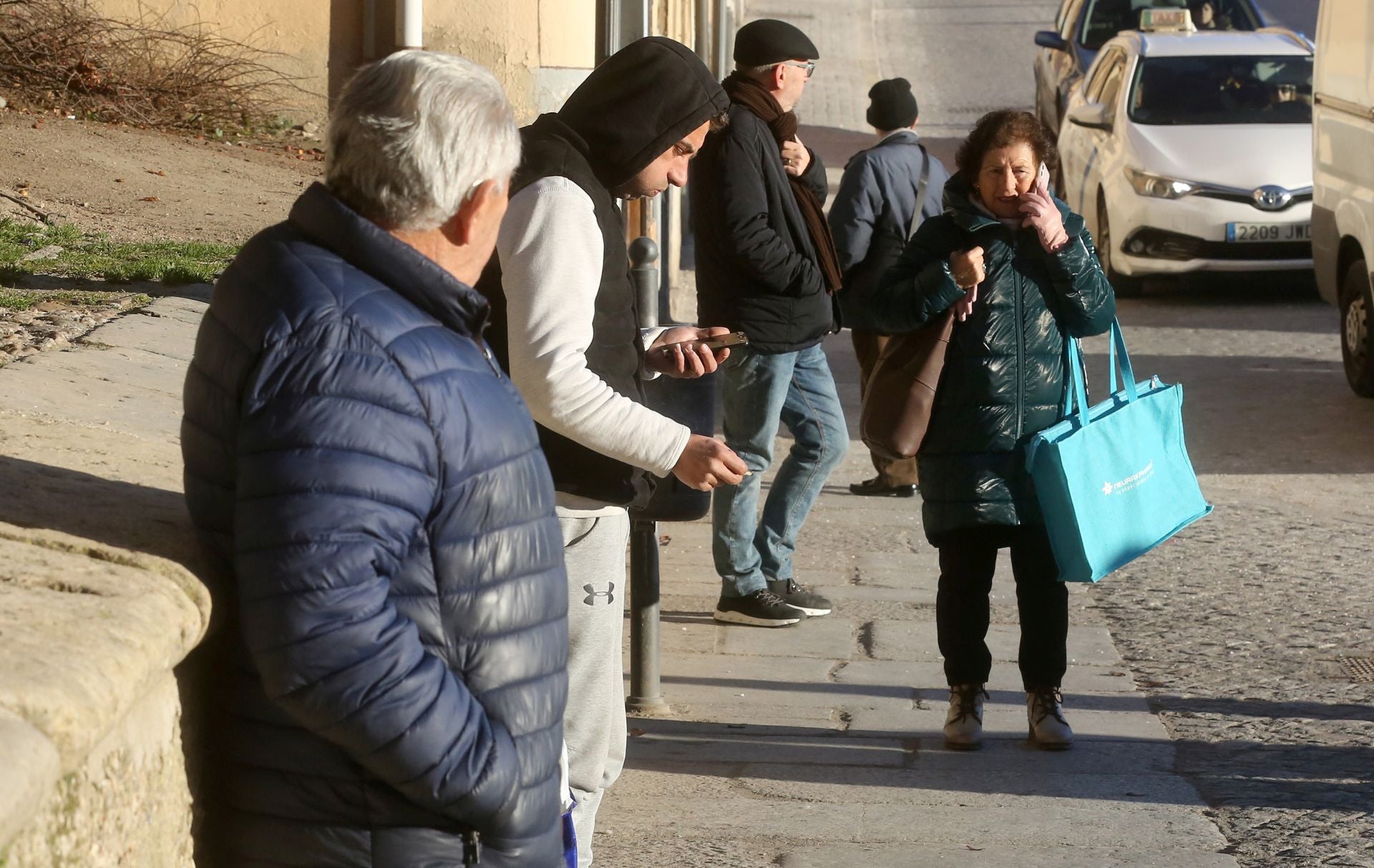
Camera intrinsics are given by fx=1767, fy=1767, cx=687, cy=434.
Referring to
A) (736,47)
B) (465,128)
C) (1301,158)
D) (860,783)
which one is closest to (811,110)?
(1301,158)

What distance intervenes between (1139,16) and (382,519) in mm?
18339

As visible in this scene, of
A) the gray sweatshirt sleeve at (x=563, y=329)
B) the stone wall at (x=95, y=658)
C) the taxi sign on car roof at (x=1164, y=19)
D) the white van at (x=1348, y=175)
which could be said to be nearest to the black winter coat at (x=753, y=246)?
the gray sweatshirt sleeve at (x=563, y=329)

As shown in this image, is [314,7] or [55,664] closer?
[55,664]

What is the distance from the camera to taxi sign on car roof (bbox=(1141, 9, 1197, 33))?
18.1 meters

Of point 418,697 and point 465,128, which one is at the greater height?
point 465,128

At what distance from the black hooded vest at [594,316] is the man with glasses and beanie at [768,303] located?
2.15 m

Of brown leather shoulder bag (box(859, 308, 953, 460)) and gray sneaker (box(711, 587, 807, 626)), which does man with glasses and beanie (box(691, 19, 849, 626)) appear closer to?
gray sneaker (box(711, 587, 807, 626))

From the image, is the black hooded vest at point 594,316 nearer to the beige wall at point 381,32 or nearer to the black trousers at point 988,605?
the black trousers at point 988,605

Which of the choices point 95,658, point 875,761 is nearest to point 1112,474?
point 875,761

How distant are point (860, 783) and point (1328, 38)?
7031mm

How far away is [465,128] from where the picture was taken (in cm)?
210

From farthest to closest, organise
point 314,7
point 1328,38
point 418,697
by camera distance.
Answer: point 314,7
point 1328,38
point 418,697

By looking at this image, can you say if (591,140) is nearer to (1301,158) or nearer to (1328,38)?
(1328,38)

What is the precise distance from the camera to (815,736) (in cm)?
487
